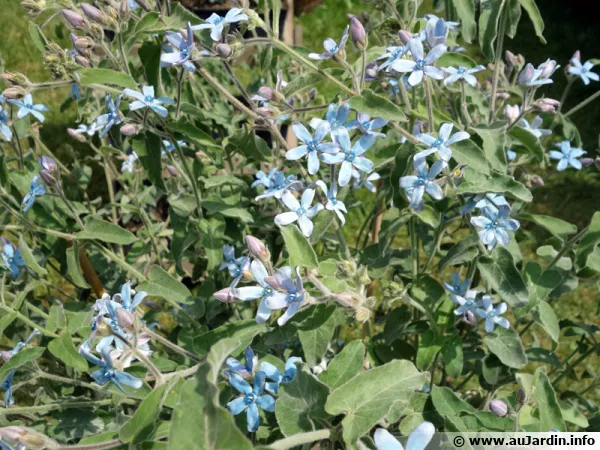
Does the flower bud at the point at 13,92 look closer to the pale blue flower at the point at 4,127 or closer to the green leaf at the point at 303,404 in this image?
the pale blue flower at the point at 4,127

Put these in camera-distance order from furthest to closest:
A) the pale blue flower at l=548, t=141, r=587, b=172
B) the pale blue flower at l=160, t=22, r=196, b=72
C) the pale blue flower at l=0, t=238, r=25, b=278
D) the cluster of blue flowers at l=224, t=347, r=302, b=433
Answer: the pale blue flower at l=548, t=141, r=587, b=172 → the pale blue flower at l=0, t=238, r=25, b=278 → the pale blue flower at l=160, t=22, r=196, b=72 → the cluster of blue flowers at l=224, t=347, r=302, b=433

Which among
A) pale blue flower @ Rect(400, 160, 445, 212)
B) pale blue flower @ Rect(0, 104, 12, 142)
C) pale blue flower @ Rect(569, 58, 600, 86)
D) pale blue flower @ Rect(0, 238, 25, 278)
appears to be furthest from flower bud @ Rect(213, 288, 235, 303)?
pale blue flower @ Rect(569, 58, 600, 86)

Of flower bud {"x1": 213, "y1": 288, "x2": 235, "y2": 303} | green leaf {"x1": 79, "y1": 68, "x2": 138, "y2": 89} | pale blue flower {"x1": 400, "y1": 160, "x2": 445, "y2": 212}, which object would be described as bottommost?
flower bud {"x1": 213, "y1": 288, "x2": 235, "y2": 303}

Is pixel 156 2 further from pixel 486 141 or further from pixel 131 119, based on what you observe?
pixel 486 141

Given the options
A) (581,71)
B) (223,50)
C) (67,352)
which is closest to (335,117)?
(223,50)

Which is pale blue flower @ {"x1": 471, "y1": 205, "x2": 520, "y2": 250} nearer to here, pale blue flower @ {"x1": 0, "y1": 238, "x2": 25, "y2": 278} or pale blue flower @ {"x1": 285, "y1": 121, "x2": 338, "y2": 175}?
pale blue flower @ {"x1": 285, "y1": 121, "x2": 338, "y2": 175}

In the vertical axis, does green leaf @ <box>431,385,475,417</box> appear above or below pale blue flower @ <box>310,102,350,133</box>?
below

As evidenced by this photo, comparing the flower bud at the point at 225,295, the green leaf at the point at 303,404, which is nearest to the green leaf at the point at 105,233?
the flower bud at the point at 225,295

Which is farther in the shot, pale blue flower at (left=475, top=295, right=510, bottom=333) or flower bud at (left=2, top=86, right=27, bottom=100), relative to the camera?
pale blue flower at (left=475, top=295, right=510, bottom=333)

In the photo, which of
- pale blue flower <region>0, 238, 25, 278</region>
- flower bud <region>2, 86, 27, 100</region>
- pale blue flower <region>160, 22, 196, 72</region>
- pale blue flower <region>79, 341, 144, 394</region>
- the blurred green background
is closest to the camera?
pale blue flower <region>79, 341, 144, 394</region>
